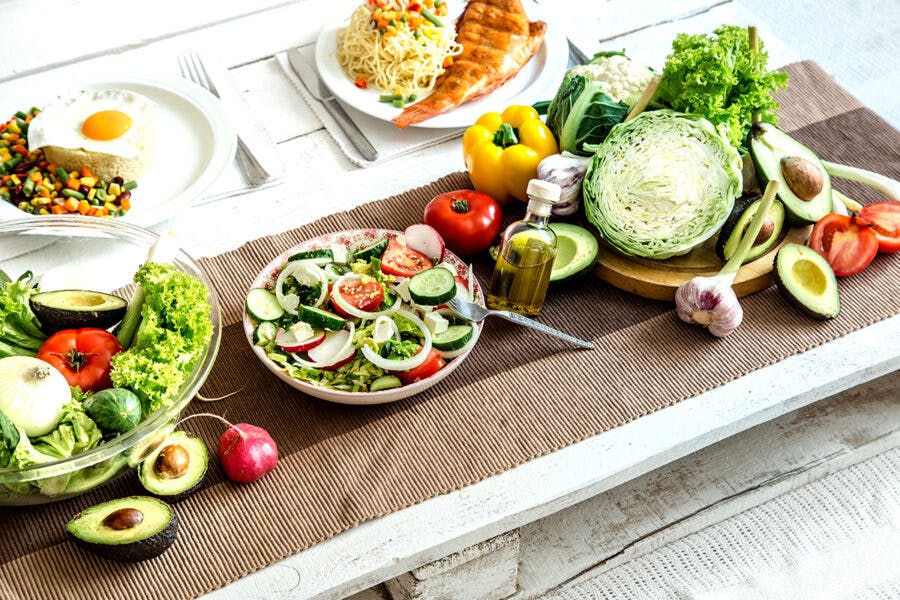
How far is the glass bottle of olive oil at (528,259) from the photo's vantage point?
206 cm

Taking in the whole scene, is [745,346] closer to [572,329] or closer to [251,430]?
[572,329]

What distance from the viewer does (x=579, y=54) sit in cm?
304

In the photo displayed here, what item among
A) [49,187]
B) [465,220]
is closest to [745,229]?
[465,220]

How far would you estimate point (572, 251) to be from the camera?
2.25 m

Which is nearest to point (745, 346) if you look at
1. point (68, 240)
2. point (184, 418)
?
point (184, 418)

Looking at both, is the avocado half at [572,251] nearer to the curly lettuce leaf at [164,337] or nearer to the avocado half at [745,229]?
the avocado half at [745,229]

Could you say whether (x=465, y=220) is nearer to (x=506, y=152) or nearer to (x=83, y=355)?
(x=506, y=152)

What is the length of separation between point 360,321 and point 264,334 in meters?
0.22

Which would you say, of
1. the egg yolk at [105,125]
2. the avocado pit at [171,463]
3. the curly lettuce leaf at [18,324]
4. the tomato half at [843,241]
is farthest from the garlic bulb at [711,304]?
the egg yolk at [105,125]

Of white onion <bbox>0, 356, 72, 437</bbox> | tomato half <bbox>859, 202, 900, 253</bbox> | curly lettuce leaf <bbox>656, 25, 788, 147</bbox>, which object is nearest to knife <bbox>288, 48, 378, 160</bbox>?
curly lettuce leaf <bbox>656, 25, 788, 147</bbox>

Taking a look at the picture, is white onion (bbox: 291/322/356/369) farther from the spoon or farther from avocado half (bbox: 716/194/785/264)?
avocado half (bbox: 716/194/785/264)

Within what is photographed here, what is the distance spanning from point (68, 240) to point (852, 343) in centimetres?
201

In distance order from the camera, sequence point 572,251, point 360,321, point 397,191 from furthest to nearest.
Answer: point 397,191
point 572,251
point 360,321

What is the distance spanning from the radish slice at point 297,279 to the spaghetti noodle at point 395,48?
87 centimetres
